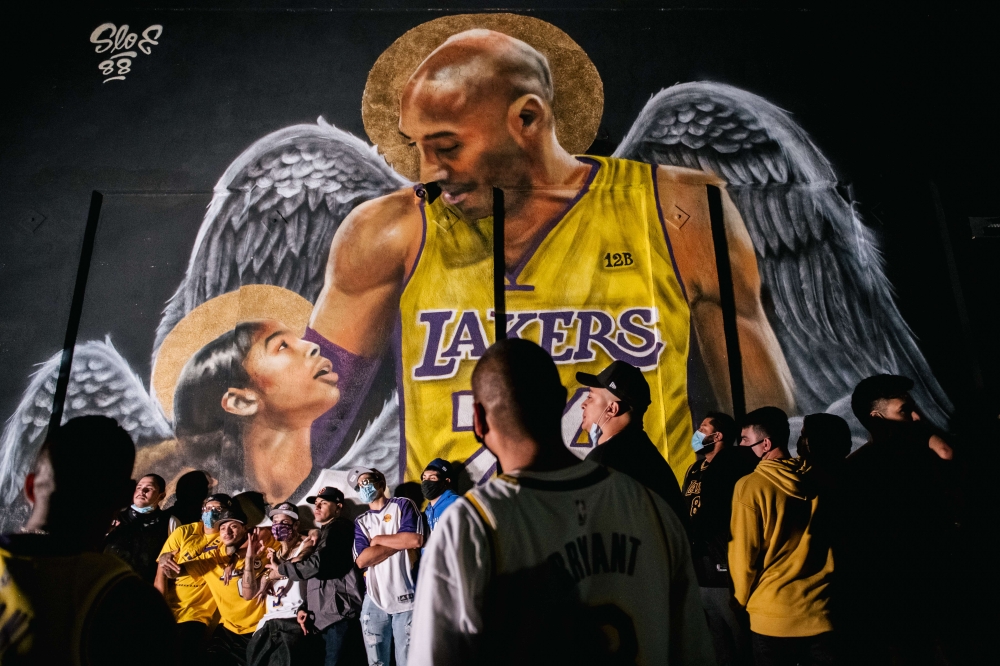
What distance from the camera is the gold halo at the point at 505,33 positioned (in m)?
7.50

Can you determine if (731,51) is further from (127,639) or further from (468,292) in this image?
(127,639)

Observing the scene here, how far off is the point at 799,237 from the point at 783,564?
468cm

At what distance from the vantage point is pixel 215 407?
6680mm

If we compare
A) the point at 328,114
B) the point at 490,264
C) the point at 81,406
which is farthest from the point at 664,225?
the point at 81,406

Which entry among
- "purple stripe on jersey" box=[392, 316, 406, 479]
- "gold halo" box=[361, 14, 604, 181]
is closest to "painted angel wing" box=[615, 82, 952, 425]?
"gold halo" box=[361, 14, 604, 181]

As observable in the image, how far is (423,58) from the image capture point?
774 centimetres

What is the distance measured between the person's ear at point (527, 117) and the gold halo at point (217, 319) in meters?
3.06

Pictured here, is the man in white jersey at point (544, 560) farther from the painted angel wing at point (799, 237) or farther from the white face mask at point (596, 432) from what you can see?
the painted angel wing at point (799, 237)

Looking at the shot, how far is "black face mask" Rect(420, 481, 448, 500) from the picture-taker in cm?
575

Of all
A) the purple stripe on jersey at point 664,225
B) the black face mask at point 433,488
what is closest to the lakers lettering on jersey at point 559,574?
the black face mask at point 433,488

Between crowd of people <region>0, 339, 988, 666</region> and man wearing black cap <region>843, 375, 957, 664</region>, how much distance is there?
0.01m

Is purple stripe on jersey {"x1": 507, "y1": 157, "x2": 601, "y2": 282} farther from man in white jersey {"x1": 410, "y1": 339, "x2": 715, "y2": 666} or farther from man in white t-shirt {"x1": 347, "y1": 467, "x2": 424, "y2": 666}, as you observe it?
man in white jersey {"x1": 410, "y1": 339, "x2": 715, "y2": 666}

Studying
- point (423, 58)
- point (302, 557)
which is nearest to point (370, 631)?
point (302, 557)

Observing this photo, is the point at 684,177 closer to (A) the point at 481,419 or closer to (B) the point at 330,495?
(B) the point at 330,495
